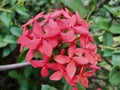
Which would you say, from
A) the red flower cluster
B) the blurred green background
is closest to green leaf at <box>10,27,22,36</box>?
the blurred green background

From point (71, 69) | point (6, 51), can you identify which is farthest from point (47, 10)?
point (71, 69)

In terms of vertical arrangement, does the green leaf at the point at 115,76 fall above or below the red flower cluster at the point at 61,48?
A: below

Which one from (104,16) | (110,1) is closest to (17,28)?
(104,16)

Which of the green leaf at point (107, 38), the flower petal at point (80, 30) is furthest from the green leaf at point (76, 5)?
the flower petal at point (80, 30)

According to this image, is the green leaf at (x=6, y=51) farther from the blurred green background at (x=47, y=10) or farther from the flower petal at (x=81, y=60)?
the flower petal at (x=81, y=60)

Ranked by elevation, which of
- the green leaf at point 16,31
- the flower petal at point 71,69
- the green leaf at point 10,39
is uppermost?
the flower petal at point 71,69

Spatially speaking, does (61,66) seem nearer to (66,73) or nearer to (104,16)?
(66,73)
